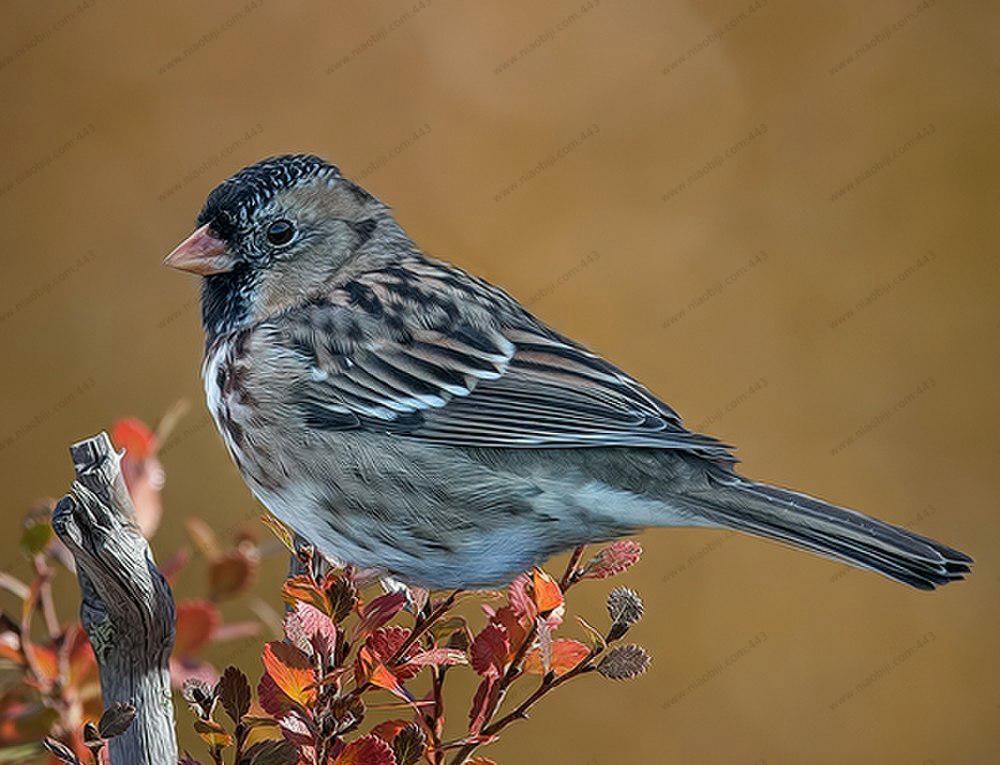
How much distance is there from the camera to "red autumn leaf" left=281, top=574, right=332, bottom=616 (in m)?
1.41

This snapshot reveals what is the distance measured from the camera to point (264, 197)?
7.43 feet

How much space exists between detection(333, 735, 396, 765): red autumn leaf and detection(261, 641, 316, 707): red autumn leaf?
→ 78mm

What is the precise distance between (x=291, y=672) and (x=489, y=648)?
233 millimetres

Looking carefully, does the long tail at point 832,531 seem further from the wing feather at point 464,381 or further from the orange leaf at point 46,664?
the orange leaf at point 46,664

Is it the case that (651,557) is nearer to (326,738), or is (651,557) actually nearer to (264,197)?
(264,197)

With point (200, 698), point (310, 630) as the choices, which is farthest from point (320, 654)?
point (200, 698)

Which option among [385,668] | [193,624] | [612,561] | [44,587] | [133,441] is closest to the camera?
[385,668]

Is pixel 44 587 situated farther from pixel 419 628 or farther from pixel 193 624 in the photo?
pixel 419 628

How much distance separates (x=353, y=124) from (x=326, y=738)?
250 centimetres

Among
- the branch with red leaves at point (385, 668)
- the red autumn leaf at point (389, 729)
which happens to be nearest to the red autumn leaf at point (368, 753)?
the branch with red leaves at point (385, 668)

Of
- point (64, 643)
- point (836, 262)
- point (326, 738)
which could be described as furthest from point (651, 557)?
point (326, 738)

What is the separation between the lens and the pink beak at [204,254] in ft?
7.32

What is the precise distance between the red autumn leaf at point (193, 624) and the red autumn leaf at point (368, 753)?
0.63 metres

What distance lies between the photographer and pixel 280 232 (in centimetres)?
230
